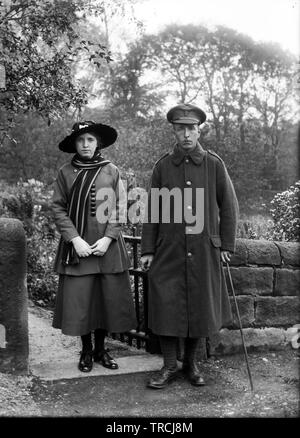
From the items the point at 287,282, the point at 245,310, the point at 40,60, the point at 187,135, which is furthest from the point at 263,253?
the point at 40,60

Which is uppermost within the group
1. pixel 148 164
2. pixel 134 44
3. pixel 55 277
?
pixel 134 44

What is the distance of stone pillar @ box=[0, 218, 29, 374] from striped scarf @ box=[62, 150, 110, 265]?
37cm

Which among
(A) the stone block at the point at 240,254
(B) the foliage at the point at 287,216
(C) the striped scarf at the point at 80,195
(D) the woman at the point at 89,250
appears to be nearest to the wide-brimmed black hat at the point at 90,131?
(D) the woman at the point at 89,250

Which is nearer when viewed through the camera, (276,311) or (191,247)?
(191,247)

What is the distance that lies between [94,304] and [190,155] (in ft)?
4.37

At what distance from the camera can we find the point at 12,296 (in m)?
3.89

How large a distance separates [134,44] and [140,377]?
676 inches

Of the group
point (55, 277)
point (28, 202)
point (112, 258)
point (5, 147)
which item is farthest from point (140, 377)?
point (5, 147)

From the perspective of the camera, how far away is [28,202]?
8383 mm

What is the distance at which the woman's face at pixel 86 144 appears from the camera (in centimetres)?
422

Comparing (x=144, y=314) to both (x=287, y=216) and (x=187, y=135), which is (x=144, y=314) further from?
(x=287, y=216)

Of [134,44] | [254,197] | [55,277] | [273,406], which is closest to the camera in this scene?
[273,406]

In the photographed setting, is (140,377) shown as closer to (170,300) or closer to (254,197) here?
(170,300)

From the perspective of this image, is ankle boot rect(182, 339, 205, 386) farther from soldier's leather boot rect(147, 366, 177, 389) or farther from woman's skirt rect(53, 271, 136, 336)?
woman's skirt rect(53, 271, 136, 336)
